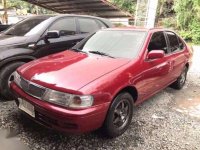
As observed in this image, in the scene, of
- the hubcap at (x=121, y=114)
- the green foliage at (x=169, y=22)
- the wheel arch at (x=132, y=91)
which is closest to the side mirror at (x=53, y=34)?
the wheel arch at (x=132, y=91)

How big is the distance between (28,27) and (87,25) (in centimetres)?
151

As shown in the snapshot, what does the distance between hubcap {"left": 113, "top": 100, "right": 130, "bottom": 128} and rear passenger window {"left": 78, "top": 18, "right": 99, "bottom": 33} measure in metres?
2.90

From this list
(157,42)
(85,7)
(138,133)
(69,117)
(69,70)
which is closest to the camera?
(69,117)

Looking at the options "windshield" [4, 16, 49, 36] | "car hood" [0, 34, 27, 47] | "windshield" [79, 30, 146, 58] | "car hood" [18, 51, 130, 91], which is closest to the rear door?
"windshield" [79, 30, 146, 58]

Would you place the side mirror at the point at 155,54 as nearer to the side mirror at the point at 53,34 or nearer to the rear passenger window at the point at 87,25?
the side mirror at the point at 53,34

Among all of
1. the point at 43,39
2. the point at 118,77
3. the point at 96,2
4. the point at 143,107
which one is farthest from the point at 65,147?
the point at 96,2

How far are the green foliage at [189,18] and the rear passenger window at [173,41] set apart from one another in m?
12.2

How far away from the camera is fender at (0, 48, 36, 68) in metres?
4.56

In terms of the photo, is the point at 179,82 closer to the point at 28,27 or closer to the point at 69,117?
the point at 28,27

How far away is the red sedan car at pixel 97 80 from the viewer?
311 cm

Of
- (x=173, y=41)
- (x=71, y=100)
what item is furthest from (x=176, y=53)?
(x=71, y=100)

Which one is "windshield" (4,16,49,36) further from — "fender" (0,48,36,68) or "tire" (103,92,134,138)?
"tire" (103,92,134,138)

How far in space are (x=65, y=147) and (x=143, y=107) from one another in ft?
6.69

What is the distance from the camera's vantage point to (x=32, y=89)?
3.38m
